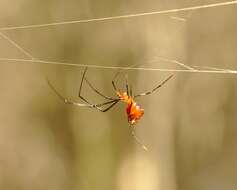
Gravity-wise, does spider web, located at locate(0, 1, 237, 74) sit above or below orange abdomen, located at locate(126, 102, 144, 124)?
above

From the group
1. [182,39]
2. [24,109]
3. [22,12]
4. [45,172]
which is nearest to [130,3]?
[182,39]

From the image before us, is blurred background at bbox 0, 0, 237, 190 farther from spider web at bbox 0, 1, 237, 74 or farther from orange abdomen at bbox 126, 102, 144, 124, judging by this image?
orange abdomen at bbox 126, 102, 144, 124

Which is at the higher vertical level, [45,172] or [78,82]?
[78,82]

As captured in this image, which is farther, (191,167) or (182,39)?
(191,167)

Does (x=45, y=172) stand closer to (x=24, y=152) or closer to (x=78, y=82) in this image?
(x=24, y=152)

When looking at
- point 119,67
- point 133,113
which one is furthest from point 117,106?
point 133,113

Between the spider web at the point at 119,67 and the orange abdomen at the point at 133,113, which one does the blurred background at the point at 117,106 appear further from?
the orange abdomen at the point at 133,113

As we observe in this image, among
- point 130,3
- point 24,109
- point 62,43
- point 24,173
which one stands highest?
point 130,3

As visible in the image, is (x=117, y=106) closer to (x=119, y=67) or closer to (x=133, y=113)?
(x=119, y=67)

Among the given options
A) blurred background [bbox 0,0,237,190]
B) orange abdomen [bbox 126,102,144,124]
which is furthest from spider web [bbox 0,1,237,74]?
orange abdomen [bbox 126,102,144,124]
